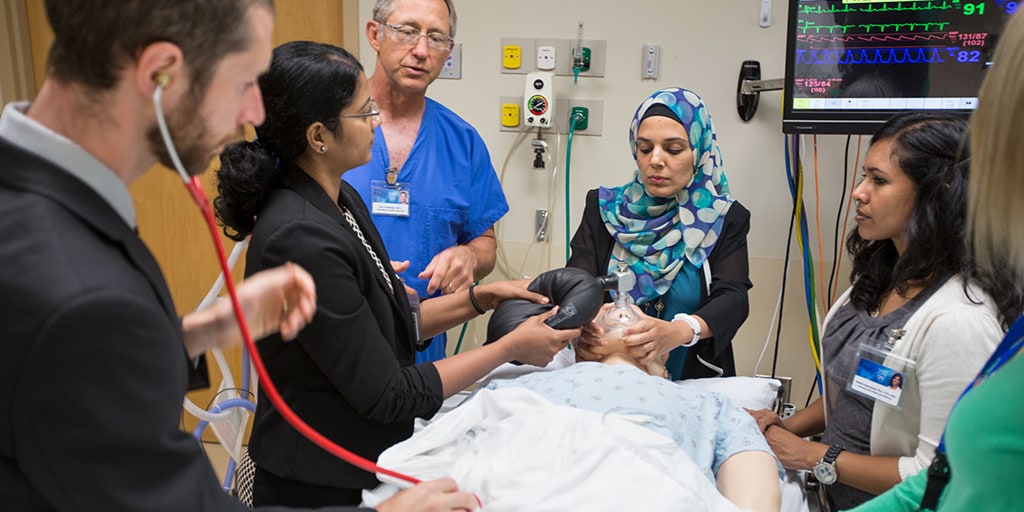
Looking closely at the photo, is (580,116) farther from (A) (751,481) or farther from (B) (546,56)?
(A) (751,481)

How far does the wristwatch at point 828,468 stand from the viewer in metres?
1.57

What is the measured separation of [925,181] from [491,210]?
1.26m

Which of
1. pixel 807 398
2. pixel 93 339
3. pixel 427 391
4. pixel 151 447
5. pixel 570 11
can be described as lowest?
pixel 807 398

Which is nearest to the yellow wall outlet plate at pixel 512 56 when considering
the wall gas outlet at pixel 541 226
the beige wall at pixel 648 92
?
the beige wall at pixel 648 92

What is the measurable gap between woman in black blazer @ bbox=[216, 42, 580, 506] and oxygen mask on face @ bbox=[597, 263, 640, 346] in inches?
24.6

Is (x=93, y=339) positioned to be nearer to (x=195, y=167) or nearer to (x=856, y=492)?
(x=195, y=167)

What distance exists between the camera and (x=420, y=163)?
2279 mm

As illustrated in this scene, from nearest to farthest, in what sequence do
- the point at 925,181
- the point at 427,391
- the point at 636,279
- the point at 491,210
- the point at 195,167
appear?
the point at 195,167 → the point at 427,391 → the point at 925,181 → the point at 636,279 → the point at 491,210

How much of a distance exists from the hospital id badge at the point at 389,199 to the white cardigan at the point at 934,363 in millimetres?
1394

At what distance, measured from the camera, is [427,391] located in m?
1.38

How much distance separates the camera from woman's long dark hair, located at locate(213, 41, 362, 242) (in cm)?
129

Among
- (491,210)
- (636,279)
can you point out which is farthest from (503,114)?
(636,279)

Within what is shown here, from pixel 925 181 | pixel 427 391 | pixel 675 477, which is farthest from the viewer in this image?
pixel 925 181

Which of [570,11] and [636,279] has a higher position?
[570,11]
